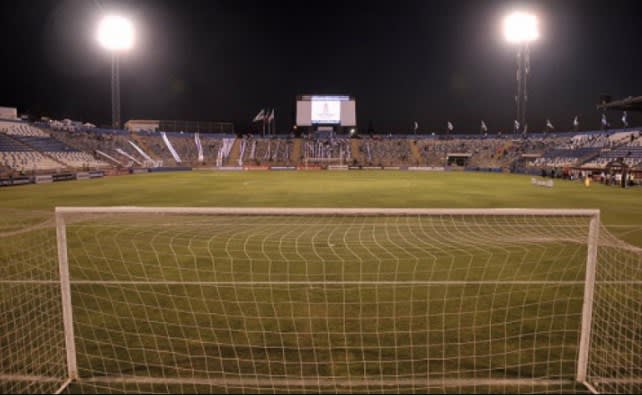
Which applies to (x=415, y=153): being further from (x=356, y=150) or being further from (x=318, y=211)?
(x=318, y=211)

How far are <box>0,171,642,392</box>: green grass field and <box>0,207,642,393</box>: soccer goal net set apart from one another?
0.03 metres

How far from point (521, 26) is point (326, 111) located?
32905mm

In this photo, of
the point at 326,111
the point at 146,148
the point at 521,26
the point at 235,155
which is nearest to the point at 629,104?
the point at 521,26

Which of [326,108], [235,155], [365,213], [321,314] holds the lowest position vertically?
[321,314]

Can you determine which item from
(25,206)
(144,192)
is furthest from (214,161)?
(25,206)

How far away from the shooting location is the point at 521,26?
3872 centimetres

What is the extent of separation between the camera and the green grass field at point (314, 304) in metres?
4.66

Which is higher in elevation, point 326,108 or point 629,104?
point 326,108

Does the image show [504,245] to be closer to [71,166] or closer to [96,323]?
[96,323]

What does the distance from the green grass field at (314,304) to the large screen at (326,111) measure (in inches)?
2194

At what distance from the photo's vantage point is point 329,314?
614 cm

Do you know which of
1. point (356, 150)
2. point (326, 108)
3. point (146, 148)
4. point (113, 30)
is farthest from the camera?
point (356, 150)

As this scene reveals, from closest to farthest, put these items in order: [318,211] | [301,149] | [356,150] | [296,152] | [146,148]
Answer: [318,211]
[146,148]
[296,152]
[301,149]
[356,150]

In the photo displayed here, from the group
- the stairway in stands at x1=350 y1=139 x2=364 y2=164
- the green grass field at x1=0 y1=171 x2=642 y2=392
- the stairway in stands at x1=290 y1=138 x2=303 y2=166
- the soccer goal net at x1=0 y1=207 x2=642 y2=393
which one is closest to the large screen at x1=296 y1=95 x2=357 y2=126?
the stairway in stands at x1=290 y1=138 x2=303 y2=166
